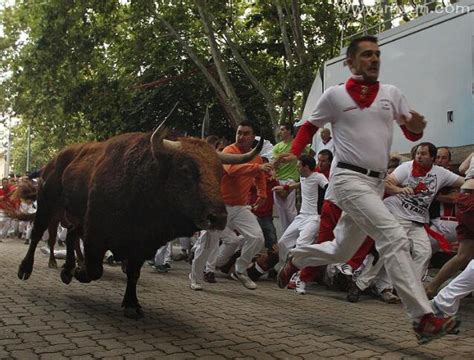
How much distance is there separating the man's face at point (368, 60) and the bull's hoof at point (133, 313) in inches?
123

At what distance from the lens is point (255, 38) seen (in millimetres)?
20359

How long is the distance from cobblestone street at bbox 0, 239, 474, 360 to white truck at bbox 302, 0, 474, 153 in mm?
2577

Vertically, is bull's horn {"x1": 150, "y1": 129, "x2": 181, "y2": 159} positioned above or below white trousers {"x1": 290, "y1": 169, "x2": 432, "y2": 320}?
above

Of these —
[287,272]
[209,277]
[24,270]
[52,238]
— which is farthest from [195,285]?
[52,238]

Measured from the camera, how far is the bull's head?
504cm

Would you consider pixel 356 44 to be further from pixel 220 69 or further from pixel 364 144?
pixel 220 69

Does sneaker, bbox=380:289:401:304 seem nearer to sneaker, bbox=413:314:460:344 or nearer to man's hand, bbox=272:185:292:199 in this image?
man's hand, bbox=272:185:292:199

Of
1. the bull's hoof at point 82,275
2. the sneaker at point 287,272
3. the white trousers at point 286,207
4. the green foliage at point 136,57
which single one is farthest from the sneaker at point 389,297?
the green foliage at point 136,57

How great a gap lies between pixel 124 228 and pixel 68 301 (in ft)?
4.57

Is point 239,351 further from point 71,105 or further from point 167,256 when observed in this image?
point 71,105

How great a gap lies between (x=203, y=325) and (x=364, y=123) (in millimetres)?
2395

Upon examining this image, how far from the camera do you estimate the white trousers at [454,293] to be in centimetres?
491

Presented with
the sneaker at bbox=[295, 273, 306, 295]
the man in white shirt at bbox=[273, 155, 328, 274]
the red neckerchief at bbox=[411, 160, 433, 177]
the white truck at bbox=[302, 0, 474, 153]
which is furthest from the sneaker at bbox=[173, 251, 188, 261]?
the red neckerchief at bbox=[411, 160, 433, 177]

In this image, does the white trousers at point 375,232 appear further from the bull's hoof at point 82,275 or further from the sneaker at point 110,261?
the sneaker at point 110,261
